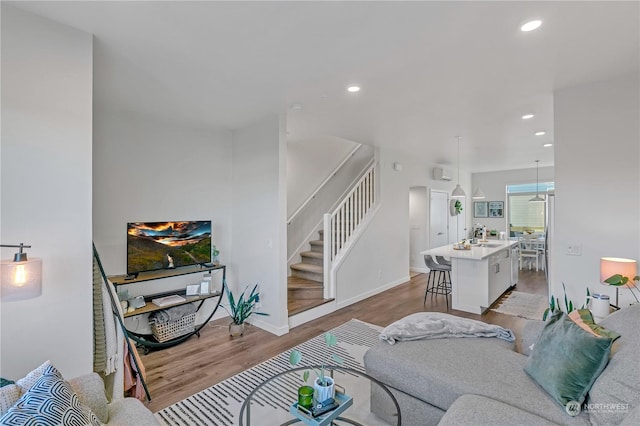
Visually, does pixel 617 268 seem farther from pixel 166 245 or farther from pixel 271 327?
pixel 166 245

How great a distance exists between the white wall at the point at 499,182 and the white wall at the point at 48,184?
31.5 ft

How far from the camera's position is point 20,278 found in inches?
63.6

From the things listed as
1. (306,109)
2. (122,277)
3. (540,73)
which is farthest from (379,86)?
(122,277)

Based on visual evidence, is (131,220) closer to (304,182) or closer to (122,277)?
(122,277)

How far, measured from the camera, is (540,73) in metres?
2.68

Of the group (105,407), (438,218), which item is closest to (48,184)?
(105,407)

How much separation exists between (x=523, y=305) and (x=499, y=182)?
514cm

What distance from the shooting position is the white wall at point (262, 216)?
3711 mm

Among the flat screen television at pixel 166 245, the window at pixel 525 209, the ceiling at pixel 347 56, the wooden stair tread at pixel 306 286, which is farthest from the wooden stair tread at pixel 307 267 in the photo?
the window at pixel 525 209

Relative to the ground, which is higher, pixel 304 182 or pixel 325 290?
pixel 304 182

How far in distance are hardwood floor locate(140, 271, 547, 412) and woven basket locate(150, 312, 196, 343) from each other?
125 mm

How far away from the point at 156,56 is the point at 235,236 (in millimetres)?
2520

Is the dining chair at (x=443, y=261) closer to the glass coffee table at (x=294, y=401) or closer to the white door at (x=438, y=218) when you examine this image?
the white door at (x=438, y=218)

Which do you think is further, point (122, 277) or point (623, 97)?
point (122, 277)
